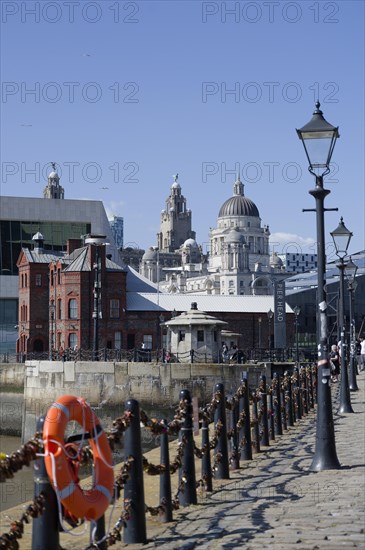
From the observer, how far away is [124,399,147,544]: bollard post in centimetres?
838

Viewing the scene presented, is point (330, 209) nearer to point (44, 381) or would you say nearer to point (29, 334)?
point (44, 381)

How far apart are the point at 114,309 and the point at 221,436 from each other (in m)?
52.5

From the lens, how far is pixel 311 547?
7969 millimetres

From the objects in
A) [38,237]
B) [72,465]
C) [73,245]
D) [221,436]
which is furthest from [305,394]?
[38,237]

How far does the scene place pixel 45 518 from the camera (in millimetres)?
6523

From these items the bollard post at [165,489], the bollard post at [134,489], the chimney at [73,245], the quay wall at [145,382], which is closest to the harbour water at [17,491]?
the bollard post at [165,489]

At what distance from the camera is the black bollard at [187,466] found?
34.1ft

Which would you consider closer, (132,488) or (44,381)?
(132,488)

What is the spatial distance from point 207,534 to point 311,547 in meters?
1.08

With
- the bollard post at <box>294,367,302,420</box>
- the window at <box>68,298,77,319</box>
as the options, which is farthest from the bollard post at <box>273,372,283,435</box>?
the window at <box>68,298,77,319</box>

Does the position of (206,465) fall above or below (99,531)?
above

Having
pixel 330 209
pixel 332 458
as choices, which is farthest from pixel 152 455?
pixel 330 209

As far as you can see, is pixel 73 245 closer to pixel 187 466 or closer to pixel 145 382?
pixel 145 382

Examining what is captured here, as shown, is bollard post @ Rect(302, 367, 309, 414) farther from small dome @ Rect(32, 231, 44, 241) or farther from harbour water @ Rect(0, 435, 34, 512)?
small dome @ Rect(32, 231, 44, 241)
